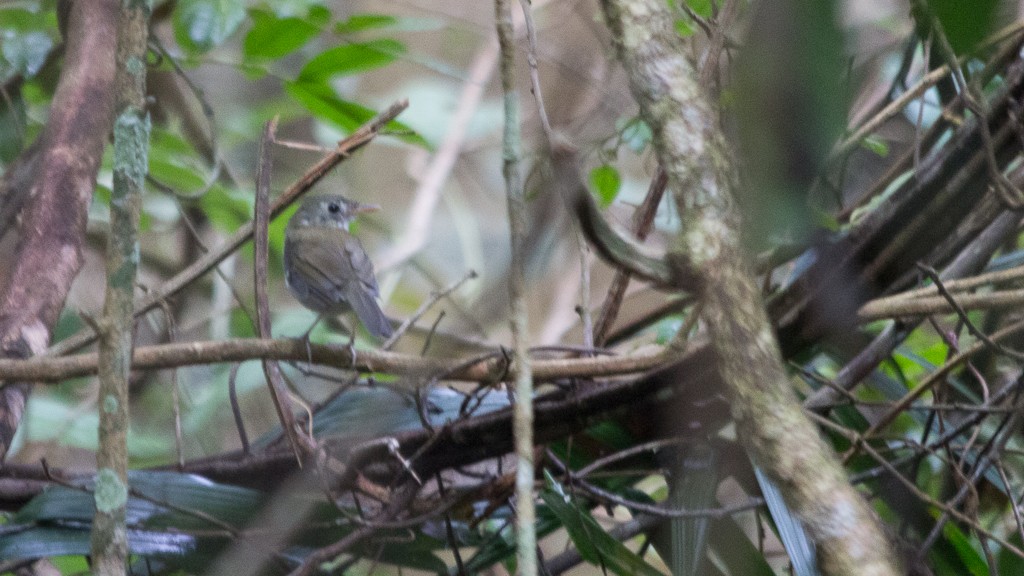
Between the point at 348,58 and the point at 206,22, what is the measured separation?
1.27 feet

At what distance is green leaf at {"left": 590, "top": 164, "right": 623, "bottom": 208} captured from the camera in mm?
2799

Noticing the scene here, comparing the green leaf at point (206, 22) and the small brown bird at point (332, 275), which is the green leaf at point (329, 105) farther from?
the small brown bird at point (332, 275)

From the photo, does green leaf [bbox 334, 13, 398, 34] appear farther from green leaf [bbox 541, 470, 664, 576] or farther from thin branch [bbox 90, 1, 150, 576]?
green leaf [bbox 541, 470, 664, 576]

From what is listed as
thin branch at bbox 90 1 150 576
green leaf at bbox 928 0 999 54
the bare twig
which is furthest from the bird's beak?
green leaf at bbox 928 0 999 54

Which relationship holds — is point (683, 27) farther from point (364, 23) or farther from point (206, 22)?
point (206, 22)

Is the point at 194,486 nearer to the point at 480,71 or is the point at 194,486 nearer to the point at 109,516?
the point at 109,516

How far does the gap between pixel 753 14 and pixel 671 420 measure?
1.54 metres

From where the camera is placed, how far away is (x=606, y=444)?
85.0 inches

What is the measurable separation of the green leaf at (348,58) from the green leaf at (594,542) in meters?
1.42

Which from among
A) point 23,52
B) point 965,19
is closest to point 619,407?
point 965,19

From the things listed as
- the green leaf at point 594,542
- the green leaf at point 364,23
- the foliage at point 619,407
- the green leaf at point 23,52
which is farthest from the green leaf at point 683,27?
the green leaf at point 23,52

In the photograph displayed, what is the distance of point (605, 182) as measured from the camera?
2820 millimetres

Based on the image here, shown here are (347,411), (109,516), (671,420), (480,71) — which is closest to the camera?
(109,516)

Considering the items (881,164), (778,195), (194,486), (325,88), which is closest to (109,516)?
(194,486)
